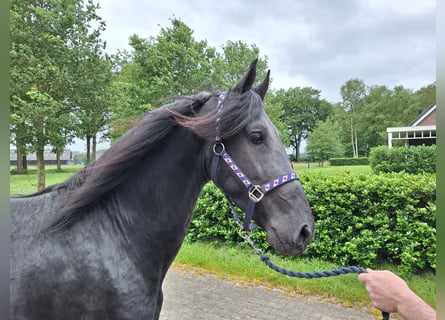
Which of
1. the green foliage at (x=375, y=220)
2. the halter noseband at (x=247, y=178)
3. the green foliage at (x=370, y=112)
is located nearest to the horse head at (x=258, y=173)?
the halter noseband at (x=247, y=178)

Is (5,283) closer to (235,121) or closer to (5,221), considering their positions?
(5,221)

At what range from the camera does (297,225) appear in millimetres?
1363

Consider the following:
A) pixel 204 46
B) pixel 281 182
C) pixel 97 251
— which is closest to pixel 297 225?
pixel 281 182

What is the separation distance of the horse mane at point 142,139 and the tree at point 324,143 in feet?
174

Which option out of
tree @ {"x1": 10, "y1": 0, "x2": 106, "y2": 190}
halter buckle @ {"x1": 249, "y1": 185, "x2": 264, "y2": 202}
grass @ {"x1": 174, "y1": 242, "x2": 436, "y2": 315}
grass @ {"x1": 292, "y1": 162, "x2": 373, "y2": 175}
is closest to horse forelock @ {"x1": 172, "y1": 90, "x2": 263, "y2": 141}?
halter buckle @ {"x1": 249, "y1": 185, "x2": 264, "y2": 202}

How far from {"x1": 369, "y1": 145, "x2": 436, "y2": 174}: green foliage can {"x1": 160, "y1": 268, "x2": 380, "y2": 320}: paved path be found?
13.8m

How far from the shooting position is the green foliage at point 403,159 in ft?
48.0

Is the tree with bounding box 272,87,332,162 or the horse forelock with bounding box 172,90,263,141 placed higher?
the tree with bounding box 272,87,332,162

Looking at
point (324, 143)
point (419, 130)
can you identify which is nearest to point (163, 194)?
point (419, 130)

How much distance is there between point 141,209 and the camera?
5.07ft

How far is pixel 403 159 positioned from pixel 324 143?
121ft

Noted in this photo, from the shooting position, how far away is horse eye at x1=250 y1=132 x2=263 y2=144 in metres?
1.44

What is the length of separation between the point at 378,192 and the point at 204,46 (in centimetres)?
1073

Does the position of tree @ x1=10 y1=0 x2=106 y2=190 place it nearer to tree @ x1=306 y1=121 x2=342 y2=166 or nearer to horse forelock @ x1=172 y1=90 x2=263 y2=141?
horse forelock @ x1=172 y1=90 x2=263 y2=141
